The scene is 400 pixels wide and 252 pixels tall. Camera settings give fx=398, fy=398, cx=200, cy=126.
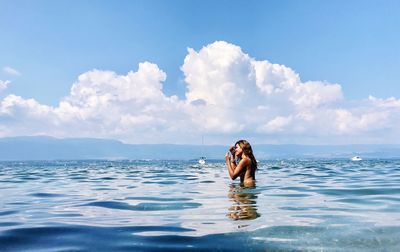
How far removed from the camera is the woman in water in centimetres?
1540

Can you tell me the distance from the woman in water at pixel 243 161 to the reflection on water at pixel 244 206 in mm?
948

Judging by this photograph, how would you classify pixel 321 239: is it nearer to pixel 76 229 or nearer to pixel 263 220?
pixel 263 220

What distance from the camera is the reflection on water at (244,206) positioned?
9055 mm

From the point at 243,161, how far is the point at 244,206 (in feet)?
15.7

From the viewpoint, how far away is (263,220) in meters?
8.51

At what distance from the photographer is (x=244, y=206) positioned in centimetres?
1080

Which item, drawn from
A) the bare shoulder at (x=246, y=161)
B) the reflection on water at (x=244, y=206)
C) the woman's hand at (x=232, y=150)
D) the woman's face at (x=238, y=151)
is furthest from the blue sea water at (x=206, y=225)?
the woman's hand at (x=232, y=150)

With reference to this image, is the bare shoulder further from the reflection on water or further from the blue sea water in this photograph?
the blue sea water

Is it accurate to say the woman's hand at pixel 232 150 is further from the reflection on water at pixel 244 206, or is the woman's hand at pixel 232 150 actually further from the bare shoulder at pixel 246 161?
the reflection on water at pixel 244 206

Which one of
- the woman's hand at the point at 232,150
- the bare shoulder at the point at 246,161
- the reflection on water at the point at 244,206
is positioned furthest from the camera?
the woman's hand at the point at 232,150

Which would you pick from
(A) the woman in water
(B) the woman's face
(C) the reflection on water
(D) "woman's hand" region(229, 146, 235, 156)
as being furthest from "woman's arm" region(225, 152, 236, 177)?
(C) the reflection on water

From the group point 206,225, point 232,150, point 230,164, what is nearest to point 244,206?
point 206,225

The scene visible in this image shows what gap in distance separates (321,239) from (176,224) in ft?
9.72

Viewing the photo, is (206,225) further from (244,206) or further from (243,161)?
(243,161)
